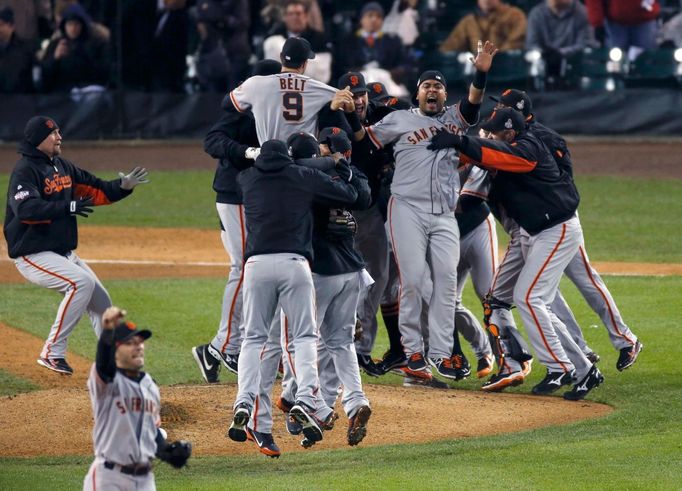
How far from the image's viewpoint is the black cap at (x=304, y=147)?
7.77m

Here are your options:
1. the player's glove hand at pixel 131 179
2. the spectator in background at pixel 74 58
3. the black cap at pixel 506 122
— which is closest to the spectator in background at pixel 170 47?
the spectator in background at pixel 74 58

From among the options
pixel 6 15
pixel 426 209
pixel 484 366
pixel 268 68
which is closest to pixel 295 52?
pixel 268 68

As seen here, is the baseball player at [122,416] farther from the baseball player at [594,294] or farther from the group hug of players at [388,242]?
the baseball player at [594,294]

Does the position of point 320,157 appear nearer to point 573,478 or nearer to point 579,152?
point 573,478

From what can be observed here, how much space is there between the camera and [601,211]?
58.3 ft

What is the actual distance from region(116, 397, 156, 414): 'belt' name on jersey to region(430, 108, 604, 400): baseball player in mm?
3927

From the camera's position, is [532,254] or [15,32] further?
[15,32]

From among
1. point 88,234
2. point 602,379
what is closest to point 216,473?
point 602,379

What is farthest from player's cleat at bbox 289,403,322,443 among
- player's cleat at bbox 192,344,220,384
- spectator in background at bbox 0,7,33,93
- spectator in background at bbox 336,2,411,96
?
spectator in background at bbox 0,7,33,93

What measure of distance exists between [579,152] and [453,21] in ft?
9.03

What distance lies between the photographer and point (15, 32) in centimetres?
2034

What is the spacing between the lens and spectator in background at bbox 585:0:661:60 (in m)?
19.2

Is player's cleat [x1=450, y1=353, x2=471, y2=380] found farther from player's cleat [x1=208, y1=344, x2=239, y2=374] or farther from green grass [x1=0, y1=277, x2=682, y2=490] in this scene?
player's cleat [x1=208, y1=344, x2=239, y2=374]

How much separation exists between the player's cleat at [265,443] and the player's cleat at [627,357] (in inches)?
124
